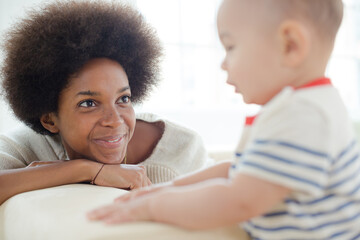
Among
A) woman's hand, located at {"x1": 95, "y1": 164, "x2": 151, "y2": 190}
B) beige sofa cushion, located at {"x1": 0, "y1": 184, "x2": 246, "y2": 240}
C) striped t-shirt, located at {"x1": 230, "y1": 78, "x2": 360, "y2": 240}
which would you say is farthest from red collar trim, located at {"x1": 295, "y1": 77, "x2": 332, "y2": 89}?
woman's hand, located at {"x1": 95, "y1": 164, "x2": 151, "y2": 190}

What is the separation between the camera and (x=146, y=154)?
174cm

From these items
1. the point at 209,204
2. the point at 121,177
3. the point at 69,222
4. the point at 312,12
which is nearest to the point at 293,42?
the point at 312,12

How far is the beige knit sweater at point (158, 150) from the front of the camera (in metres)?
1.59

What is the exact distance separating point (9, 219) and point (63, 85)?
20.5 inches

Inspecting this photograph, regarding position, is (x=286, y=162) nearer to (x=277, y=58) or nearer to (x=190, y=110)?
(x=277, y=58)

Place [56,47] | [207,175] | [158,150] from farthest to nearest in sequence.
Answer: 1. [158,150]
2. [56,47]
3. [207,175]

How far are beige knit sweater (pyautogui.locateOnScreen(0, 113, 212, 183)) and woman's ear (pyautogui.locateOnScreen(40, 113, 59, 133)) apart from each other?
12 cm

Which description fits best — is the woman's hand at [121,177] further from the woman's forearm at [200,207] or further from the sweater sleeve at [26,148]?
the woman's forearm at [200,207]

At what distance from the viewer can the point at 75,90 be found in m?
1.41

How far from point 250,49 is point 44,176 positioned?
81cm

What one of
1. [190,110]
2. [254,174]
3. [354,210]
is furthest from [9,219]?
[190,110]

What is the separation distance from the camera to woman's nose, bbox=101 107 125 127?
1.41 m

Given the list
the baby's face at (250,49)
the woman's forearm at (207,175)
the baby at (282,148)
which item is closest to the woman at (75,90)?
the woman's forearm at (207,175)

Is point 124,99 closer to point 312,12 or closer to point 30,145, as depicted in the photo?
point 30,145
